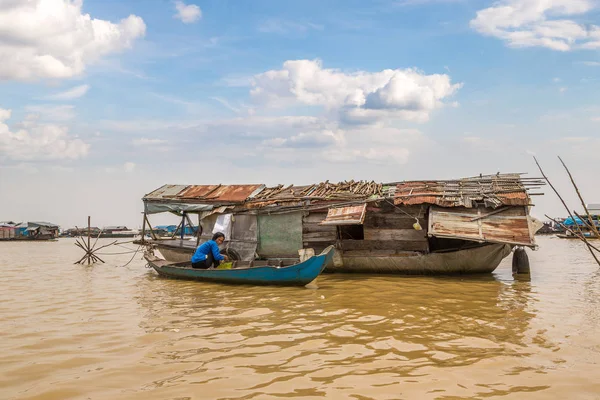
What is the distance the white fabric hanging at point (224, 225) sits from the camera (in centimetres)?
1635

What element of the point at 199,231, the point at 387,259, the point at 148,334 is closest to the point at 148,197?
the point at 199,231

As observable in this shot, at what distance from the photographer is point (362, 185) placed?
54.7 feet

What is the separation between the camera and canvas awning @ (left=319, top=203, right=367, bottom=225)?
43.7 feet

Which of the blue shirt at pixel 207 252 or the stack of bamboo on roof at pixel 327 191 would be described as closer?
the blue shirt at pixel 207 252

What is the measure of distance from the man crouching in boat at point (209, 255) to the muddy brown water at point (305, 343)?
1561 millimetres

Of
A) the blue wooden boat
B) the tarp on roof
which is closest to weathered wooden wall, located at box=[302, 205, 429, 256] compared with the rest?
the blue wooden boat

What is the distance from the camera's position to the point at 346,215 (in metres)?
13.9

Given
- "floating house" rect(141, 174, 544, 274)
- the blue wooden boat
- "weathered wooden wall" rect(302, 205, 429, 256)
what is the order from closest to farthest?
the blue wooden boat < "floating house" rect(141, 174, 544, 274) < "weathered wooden wall" rect(302, 205, 429, 256)

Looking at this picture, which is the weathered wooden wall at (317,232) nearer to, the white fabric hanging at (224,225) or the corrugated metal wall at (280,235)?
the corrugated metal wall at (280,235)

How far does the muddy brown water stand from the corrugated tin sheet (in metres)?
2.53

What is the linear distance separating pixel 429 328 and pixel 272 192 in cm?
1027

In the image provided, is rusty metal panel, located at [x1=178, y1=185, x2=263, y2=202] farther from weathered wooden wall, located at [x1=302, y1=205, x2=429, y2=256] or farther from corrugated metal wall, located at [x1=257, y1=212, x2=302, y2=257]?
weathered wooden wall, located at [x1=302, y1=205, x2=429, y2=256]

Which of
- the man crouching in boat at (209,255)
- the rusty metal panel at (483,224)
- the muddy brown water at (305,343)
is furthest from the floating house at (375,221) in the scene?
the man crouching in boat at (209,255)

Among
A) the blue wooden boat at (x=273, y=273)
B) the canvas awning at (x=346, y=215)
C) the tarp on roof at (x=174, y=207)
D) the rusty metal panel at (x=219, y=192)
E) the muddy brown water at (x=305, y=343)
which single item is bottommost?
the muddy brown water at (x=305, y=343)
